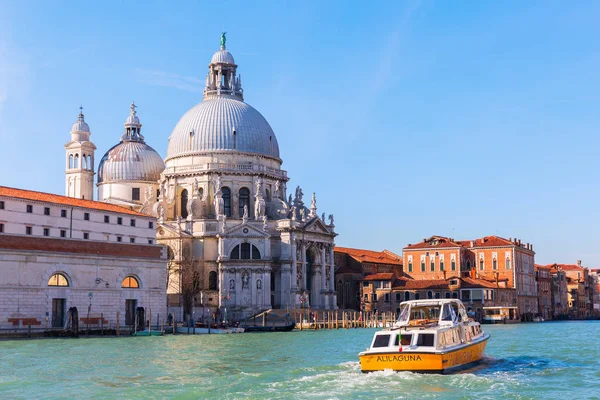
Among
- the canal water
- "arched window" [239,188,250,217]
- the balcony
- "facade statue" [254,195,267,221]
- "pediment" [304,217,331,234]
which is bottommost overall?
the canal water

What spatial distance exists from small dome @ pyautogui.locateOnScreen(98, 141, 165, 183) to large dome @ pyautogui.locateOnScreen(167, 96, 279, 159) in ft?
10.7

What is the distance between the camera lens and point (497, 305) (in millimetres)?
78250

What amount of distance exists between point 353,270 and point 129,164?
22.8m

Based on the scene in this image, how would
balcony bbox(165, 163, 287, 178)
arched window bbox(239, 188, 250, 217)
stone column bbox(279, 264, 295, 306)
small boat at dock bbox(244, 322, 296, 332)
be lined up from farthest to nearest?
arched window bbox(239, 188, 250, 217)
balcony bbox(165, 163, 287, 178)
stone column bbox(279, 264, 295, 306)
small boat at dock bbox(244, 322, 296, 332)

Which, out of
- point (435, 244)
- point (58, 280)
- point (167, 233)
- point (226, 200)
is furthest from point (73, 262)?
point (435, 244)

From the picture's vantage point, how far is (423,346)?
24.6 m

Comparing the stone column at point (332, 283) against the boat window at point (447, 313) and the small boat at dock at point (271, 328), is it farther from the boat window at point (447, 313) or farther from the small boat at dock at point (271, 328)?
the boat window at point (447, 313)

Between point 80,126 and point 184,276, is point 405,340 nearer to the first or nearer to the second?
point 184,276

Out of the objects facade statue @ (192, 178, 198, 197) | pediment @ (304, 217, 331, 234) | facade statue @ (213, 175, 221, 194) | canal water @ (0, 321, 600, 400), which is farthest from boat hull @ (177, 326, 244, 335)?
facade statue @ (192, 178, 198, 197)

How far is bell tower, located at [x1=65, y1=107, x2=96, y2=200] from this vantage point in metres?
75.6

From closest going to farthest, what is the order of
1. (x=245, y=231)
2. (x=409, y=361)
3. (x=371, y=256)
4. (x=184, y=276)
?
(x=409, y=361)
(x=184, y=276)
(x=245, y=231)
(x=371, y=256)

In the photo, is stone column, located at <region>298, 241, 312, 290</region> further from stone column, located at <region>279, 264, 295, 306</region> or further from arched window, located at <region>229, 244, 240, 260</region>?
arched window, located at <region>229, 244, 240, 260</region>

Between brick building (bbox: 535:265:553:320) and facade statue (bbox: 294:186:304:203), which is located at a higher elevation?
facade statue (bbox: 294:186:304:203)

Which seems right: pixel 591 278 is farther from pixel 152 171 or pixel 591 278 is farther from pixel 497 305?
pixel 152 171
